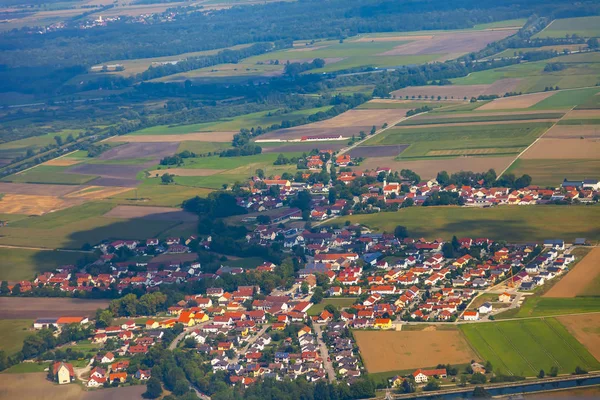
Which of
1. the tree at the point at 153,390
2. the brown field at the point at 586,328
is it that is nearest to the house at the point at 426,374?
the brown field at the point at 586,328

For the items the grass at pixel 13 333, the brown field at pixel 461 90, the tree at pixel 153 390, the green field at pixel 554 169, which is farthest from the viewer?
the brown field at pixel 461 90

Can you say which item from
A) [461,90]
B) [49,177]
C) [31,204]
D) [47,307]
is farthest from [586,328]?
[461,90]

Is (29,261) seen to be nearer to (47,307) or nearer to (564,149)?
(47,307)

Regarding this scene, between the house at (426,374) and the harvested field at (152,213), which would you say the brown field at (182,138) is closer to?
the harvested field at (152,213)

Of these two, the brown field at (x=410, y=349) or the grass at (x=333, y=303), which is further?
the grass at (x=333, y=303)

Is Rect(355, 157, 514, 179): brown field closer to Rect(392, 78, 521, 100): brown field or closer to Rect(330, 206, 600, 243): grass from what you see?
Rect(330, 206, 600, 243): grass

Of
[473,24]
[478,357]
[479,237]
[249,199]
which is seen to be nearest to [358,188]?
[249,199]
